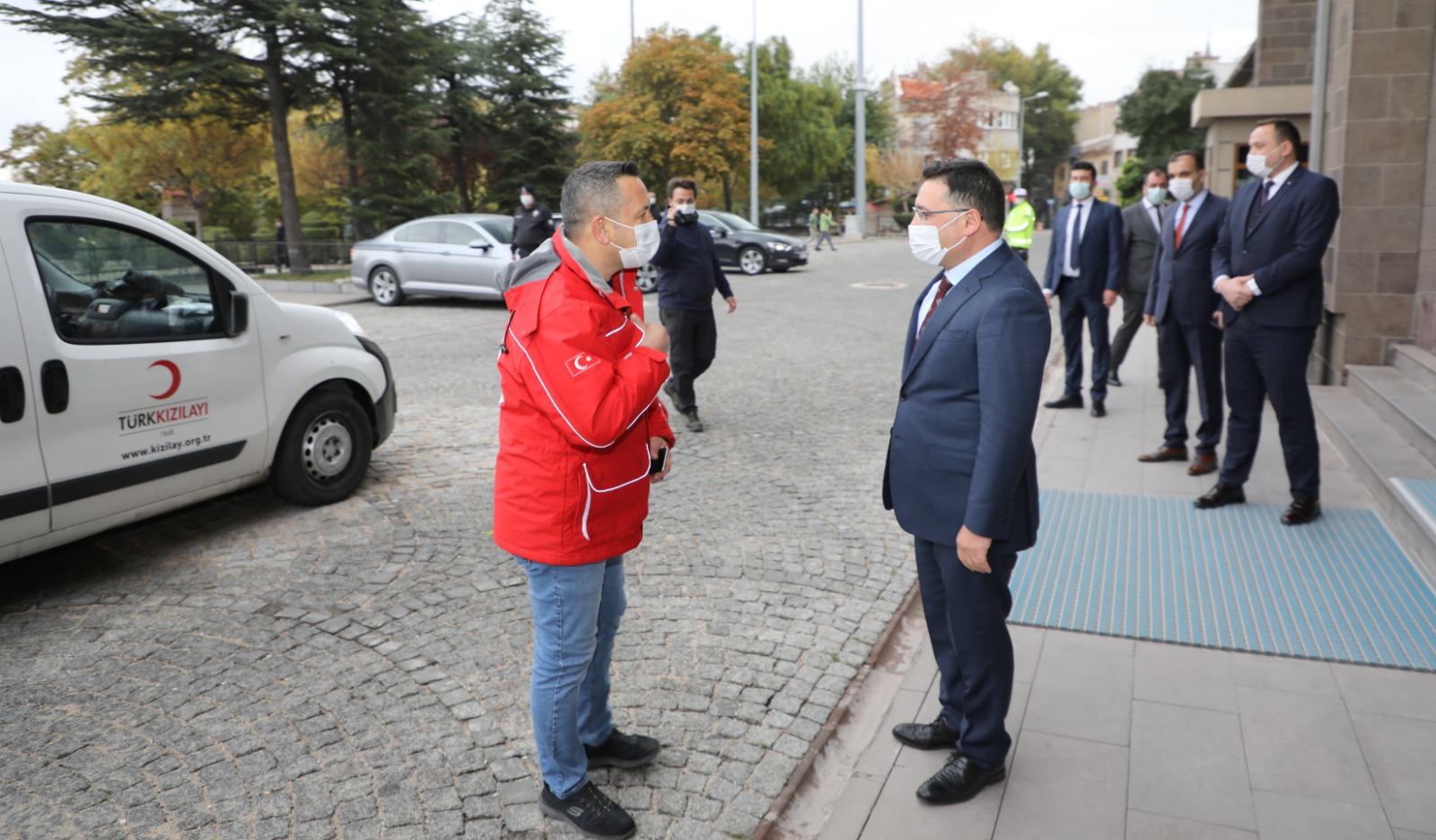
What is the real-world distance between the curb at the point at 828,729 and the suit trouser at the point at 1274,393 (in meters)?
2.34

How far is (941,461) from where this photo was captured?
9.80ft

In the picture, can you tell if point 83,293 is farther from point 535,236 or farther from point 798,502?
point 535,236

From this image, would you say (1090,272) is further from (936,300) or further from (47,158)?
(47,158)

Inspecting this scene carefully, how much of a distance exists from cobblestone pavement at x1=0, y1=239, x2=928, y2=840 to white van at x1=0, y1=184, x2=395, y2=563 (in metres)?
0.41

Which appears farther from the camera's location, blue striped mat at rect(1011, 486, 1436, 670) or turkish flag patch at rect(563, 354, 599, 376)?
blue striped mat at rect(1011, 486, 1436, 670)

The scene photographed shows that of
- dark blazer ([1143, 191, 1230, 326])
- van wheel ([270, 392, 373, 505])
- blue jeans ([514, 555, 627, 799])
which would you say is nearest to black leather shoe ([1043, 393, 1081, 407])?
dark blazer ([1143, 191, 1230, 326])

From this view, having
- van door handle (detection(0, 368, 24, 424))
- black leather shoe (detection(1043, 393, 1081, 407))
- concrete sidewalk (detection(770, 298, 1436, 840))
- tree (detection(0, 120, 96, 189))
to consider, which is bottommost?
concrete sidewalk (detection(770, 298, 1436, 840))

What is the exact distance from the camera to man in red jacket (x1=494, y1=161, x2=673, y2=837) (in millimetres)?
2574

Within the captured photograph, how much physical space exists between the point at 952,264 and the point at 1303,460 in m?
3.63

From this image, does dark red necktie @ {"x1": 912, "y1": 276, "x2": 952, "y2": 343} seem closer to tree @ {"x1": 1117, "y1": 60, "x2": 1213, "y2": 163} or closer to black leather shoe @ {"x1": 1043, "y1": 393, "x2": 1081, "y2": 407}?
black leather shoe @ {"x1": 1043, "y1": 393, "x2": 1081, "y2": 407}

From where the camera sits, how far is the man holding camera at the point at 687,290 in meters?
7.91

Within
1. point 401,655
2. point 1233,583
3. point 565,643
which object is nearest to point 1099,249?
point 1233,583

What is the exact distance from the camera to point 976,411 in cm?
290

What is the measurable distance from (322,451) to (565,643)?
390 cm
